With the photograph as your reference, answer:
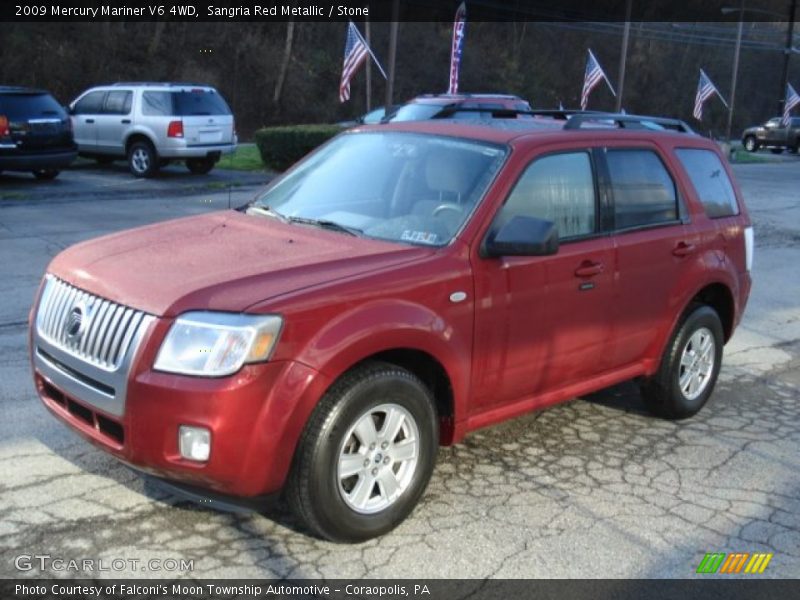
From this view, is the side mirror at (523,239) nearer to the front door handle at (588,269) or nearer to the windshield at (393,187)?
the windshield at (393,187)

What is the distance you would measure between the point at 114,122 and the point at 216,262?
1589 cm

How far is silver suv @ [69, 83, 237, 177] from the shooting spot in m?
17.8

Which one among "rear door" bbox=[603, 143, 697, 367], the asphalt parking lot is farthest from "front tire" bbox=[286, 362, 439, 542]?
"rear door" bbox=[603, 143, 697, 367]

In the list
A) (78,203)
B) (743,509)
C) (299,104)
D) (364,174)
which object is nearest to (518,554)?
(743,509)

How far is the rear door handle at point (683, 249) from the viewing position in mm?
5184

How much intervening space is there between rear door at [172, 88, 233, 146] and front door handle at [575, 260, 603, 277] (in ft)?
47.4

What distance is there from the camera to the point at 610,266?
4754 mm

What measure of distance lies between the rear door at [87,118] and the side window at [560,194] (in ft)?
53.0

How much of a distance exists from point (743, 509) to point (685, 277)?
1480 millimetres

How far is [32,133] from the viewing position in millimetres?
15609

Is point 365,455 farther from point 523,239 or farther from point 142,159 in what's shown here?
point 142,159

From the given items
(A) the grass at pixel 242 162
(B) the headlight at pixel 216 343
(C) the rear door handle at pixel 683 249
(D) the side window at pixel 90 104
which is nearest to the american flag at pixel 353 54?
(A) the grass at pixel 242 162

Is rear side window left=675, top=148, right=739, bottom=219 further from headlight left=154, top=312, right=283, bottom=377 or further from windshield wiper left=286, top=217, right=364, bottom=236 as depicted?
headlight left=154, top=312, right=283, bottom=377

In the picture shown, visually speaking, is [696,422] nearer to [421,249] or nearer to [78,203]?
[421,249]
